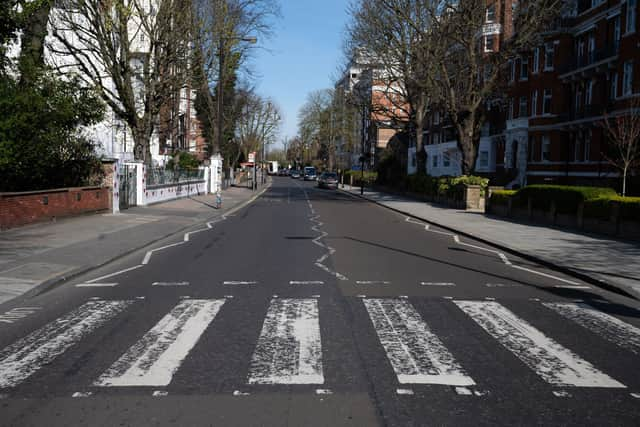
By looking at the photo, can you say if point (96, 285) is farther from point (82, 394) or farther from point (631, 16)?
point (631, 16)

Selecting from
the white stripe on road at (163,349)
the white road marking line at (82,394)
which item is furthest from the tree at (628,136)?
the white road marking line at (82,394)

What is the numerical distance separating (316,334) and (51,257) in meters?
7.78

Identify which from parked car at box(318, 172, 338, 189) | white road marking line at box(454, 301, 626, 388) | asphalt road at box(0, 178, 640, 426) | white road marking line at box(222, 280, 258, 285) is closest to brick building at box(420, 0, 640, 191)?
parked car at box(318, 172, 338, 189)

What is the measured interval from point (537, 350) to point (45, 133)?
17901 mm

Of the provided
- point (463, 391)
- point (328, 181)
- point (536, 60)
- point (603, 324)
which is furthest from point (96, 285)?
point (328, 181)

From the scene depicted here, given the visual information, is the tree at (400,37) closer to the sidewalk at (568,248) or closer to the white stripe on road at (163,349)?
the sidewalk at (568,248)

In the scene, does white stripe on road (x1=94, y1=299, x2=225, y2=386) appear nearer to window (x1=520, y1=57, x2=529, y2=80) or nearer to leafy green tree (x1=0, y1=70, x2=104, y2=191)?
leafy green tree (x1=0, y1=70, x2=104, y2=191)

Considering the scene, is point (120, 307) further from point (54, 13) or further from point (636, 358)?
point (54, 13)

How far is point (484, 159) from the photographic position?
55.6 metres

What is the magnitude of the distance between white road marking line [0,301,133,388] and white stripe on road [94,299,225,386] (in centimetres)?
73

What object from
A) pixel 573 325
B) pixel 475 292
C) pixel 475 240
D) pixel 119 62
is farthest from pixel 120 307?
pixel 119 62

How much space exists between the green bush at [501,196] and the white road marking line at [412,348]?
1943 centimetres

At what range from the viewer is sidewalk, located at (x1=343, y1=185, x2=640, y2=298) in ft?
36.2

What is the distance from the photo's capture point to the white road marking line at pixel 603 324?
6.70 m
